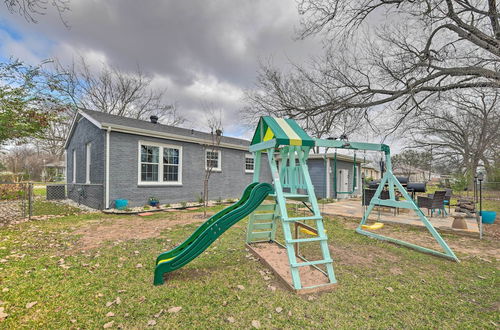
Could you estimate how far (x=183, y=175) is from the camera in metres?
11.3

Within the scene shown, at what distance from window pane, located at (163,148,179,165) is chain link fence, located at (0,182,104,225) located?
2.84m

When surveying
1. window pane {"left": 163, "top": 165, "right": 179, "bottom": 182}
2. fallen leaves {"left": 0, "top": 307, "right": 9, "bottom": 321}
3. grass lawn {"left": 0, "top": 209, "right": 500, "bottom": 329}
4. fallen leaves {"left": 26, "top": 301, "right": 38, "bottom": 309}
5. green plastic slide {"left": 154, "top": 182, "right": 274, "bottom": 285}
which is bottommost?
grass lawn {"left": 0, "top": 209, "right": 500, "bottom": 329}

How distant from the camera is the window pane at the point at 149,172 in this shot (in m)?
10.0

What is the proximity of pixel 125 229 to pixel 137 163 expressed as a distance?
160 inches

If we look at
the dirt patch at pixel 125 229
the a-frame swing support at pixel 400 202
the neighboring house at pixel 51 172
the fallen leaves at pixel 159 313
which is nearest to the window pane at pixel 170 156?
the dirt patch at pixel 125 229

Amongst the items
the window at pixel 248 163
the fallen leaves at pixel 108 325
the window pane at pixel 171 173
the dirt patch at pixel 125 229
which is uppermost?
the window at pixel 248 163

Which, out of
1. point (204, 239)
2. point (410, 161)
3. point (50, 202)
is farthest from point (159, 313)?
point (410, 161)

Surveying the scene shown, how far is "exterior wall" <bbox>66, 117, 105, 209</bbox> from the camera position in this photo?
30.7 ft

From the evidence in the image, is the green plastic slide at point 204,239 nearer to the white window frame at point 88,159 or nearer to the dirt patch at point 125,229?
the dirt patch at point 125,229

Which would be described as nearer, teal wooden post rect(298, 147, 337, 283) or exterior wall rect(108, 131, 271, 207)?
teal wooden post rect(298, 147, 337, 283)

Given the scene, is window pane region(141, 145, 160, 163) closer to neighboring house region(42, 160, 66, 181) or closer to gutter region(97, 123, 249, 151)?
gutter region(97, 123, 249, 151)

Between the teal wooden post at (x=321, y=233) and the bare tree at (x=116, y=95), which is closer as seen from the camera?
the teal wooden post at (x=321, y=233)

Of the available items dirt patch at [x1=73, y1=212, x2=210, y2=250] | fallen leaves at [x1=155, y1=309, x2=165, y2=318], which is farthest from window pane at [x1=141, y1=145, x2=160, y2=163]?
fallen leaves at [x1=155, y1=309, x2=165, y2=318]

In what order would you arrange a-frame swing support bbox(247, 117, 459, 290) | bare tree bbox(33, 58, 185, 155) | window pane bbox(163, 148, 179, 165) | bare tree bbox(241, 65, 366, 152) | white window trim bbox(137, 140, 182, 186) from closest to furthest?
a-frame swing support bbox(247, 117, 459, 290) → bare tree bbox(241, 65, 366, 152) → white window trim bbox(137, 140, 182, 186) → window pane bbox(163, 148, 179, 165) → bare tree bbox(33, 58, 185, 155)
